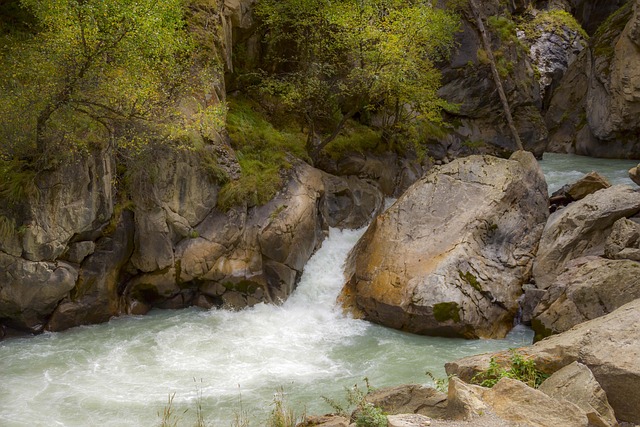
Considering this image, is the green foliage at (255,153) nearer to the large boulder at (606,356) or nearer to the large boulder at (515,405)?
the large boulder at (606,356)

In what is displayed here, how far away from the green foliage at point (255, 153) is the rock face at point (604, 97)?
16364 mm

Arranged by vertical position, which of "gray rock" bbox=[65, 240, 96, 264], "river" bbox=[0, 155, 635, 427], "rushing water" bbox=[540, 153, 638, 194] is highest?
"rushing water" bbox=[540, 153, 638, 194]

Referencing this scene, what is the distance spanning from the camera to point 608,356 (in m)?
7.95

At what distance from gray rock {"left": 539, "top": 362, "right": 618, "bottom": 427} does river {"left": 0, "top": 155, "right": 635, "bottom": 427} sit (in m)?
4.05

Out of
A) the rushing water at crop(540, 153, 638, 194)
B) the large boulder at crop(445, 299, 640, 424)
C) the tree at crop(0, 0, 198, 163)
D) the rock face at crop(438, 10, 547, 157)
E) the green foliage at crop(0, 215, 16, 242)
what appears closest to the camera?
the large boulder at crop(445, 299, 640, 424)

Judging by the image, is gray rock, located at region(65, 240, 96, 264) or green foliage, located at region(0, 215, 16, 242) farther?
gray rock, located at region(65, 240, 96, 264)

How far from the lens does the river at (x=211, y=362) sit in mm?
10523

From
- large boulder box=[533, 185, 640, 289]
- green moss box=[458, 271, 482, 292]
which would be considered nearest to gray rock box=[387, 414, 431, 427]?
green moss box=[458, 271, 482, 292]

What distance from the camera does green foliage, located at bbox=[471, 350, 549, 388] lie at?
8588 millimetres

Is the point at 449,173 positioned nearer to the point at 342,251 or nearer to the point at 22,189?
the point at 342,251

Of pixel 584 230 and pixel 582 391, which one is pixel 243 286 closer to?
pixel 584 230

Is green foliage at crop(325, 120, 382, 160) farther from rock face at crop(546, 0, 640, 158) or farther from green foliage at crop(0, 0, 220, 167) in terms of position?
rock face at crop(546, 0, 640, 158)

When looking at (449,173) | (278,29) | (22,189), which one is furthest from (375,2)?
(22,189)

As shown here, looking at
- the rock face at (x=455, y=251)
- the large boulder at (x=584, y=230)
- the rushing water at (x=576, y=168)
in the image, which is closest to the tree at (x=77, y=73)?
the rock face at (x=455, y=251)
